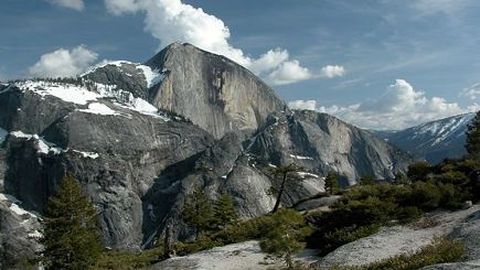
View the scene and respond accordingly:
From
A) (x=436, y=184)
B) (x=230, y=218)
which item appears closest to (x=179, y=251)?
(x=436, y=184)

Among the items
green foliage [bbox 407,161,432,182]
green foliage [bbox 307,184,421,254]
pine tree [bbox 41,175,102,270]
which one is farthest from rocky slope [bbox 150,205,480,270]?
green foliage [bbox 407,161,432,182]

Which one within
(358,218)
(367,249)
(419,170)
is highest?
(419,170)

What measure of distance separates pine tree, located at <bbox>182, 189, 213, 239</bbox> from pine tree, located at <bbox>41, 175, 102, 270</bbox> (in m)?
31.0

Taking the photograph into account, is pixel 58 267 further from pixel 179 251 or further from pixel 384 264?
pixel 384 264

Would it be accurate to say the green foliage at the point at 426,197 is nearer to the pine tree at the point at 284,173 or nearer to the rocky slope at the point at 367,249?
the rocky slope at the point at 367,249

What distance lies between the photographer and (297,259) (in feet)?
125

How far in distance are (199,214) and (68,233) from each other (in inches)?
1385

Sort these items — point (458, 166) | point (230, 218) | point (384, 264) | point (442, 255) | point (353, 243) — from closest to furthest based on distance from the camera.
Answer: point (442, 255), point (384, 264), point (353, 243), point (458, 166), point (230, 218)

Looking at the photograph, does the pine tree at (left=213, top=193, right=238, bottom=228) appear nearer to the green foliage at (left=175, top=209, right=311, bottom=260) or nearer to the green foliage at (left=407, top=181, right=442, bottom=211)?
the green foliage at (left=175, top=209, right=311, bottom=260)

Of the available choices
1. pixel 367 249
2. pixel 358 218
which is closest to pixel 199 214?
pixel 358 218

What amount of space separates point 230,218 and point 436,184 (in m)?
46.0

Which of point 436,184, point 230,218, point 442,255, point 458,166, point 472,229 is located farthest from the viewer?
point 230,218

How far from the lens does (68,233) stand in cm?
5512

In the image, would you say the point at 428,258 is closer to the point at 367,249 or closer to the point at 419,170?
the point at 367,249
